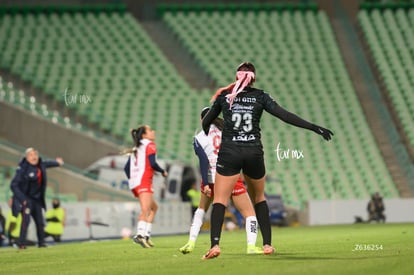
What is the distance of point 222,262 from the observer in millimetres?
12859

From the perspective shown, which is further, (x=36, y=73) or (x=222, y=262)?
(x=36, y=73)

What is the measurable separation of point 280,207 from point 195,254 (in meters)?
21.7

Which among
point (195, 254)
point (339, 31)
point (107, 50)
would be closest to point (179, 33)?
point (107, 50)

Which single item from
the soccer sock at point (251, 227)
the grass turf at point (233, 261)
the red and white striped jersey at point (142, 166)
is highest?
the red and white striped jersey at point (142, 166)

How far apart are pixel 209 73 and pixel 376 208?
10868 millimetres

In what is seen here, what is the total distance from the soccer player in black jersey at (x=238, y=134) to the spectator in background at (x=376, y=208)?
76.3ft

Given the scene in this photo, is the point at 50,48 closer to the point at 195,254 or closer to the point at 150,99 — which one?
the point at 150,99

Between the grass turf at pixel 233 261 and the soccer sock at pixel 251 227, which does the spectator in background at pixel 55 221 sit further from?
the soccer sock at pixel 251 227

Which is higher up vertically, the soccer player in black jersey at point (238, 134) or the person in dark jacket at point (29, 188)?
the person in dark jacket at point (29, 188)

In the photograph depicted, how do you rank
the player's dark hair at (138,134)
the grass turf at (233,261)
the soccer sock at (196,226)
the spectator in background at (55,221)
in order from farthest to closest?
the spectator in background at (55,221) → the player's dark hair at (138,134) → the soccer sock at (196,226) → the grass turf at (233,261)

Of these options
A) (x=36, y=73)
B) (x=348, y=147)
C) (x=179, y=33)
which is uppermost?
(x=179, y=33)

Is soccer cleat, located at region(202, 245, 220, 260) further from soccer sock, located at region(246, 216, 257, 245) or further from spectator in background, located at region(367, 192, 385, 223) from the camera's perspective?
spectator in background, located at region(367, 192, 385, 223)

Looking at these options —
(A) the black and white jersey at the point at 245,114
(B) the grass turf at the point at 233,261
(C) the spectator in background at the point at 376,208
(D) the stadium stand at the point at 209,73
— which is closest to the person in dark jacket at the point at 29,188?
(B) the grass turf at the point at 233,261

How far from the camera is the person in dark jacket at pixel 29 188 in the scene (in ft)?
73.3
